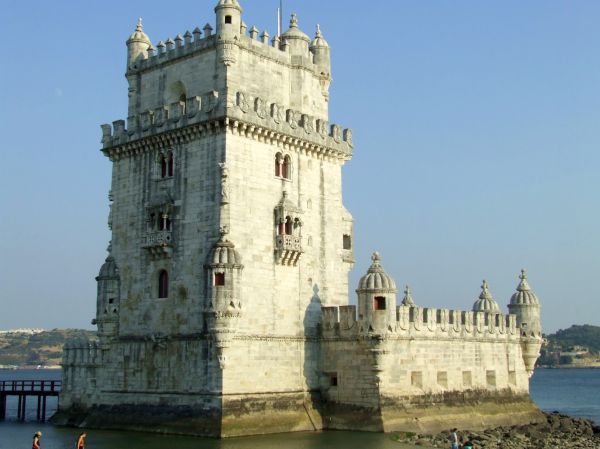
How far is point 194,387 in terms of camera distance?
43.2 metres

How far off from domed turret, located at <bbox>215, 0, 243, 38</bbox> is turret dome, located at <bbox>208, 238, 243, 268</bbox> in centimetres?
1092

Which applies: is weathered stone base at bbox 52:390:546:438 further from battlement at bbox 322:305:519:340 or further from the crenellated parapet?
the crenellated parapet

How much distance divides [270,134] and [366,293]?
9479mm

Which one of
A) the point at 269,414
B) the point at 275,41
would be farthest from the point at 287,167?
the point at 269,414

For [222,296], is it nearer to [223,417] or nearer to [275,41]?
[223,417]

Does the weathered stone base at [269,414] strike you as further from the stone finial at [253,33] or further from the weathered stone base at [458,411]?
the stone finial at [253,33]

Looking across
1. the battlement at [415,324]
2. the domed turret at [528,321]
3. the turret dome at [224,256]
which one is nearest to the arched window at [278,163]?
the turret dome at [224,256]

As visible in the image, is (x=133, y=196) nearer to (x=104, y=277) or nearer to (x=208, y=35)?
(x=104, y=277)

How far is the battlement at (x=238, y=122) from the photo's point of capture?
4484 centimetres

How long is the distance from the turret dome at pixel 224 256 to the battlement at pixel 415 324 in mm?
7153

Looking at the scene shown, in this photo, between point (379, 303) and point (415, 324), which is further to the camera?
point (415, 324)

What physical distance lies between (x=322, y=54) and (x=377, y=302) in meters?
15.3

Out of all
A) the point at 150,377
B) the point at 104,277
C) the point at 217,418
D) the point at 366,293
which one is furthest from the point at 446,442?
the point at 104,277

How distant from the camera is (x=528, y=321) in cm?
A: 5747
